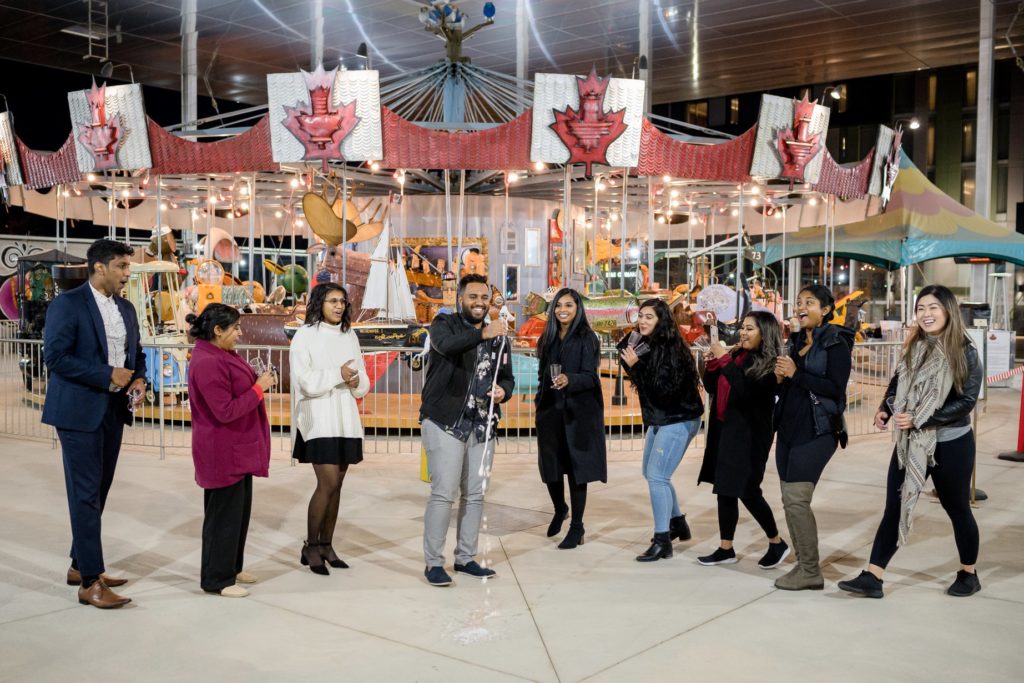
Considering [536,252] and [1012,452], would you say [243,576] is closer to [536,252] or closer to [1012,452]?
[1012,452]

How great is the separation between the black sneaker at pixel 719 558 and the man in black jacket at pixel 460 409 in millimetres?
1373

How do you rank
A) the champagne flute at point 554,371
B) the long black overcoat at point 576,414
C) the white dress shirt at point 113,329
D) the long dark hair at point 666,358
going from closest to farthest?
the white dress shirt at point 113,329
the champagne flute at point 554,371
the long dark hair at point 666,358
the long black overcoat at point 576,414

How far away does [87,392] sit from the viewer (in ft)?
15.5

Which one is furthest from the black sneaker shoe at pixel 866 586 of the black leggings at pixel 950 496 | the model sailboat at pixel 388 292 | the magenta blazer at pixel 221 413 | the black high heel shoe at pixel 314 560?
the model sailboat at pixel 388 292

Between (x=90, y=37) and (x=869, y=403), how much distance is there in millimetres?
16757

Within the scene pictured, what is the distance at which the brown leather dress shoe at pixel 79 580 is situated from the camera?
16.4 feet

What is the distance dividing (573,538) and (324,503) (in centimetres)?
166

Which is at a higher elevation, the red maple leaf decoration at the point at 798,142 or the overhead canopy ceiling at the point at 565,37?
the overhead canopy ceiling at the point at 565,37

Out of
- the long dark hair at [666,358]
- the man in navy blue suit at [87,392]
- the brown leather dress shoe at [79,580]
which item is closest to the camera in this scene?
the man in navy blue suit at [87,392]

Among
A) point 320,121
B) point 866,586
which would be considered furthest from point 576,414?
point 320,121

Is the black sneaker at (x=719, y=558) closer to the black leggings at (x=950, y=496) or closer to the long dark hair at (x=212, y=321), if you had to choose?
the black leggings at (x=950, y=496)

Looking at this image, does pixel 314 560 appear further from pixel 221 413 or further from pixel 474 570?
pixel 221 413

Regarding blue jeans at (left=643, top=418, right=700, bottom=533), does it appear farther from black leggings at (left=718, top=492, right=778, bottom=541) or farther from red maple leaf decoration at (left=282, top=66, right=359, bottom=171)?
red maple leaf decoration at (left=282, top=66, right=359, bottom=171)

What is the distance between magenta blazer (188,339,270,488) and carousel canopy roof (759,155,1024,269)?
16.7 metres
